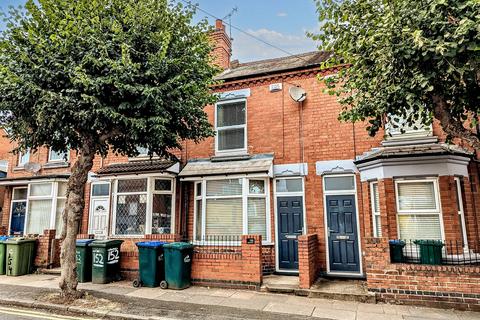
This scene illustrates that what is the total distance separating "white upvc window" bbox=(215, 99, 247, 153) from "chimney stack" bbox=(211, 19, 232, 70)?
9.43 feet

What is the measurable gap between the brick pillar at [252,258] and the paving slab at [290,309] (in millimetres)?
1211

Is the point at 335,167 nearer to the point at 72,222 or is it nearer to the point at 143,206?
the point at 143,206

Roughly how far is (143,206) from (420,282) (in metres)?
8.44

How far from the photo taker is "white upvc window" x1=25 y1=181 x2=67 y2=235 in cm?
1266

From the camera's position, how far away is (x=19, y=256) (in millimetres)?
10023

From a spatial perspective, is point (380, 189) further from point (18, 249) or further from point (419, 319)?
point (18, 249)

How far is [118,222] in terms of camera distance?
11344 millimetres

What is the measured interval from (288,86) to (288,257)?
5.55m

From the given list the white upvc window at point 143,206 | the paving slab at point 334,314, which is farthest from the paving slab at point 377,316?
the white upvc window at point 143,206

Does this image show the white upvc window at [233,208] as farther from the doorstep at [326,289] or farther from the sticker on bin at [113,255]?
the sticker on bin at [113,255]

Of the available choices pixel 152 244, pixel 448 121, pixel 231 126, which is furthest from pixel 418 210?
pixel 152 244

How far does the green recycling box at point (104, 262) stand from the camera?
8.84m

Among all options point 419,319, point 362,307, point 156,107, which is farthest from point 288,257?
point 156,107

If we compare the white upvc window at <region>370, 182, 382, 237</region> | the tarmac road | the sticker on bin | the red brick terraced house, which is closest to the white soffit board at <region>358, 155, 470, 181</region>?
the red brick terraced house
